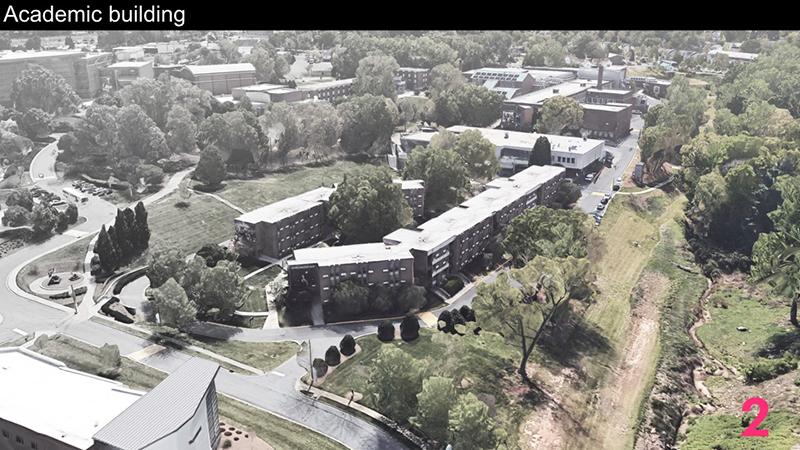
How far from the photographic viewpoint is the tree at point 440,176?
80.6 m

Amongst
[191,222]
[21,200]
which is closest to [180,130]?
[21,200]

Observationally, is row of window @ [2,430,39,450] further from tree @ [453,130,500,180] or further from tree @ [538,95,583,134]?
tree @ [538,95,583,134]

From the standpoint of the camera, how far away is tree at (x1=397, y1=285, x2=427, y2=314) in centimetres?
5984

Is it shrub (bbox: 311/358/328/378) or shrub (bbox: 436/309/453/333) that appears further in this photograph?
shrub (bbox: 436/309/453/333)

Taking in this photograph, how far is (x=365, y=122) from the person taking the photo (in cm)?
10256

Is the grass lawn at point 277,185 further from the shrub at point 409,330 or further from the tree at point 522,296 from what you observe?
the tree at point 522,296

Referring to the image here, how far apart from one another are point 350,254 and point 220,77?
80426 mm

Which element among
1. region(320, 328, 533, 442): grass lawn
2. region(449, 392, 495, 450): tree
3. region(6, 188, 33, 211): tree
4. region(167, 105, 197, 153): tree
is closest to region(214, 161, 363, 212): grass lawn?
region(167, 105, 197, 153): tree

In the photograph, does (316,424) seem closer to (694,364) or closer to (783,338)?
(694,364)

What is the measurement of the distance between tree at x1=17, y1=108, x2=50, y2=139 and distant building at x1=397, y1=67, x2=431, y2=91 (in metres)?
68.4

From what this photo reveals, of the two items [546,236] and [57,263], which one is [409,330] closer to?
[546,236]

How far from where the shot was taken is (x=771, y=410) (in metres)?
47.7

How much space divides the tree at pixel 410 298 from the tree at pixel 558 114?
56.6m

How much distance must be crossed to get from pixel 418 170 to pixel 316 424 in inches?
1737
